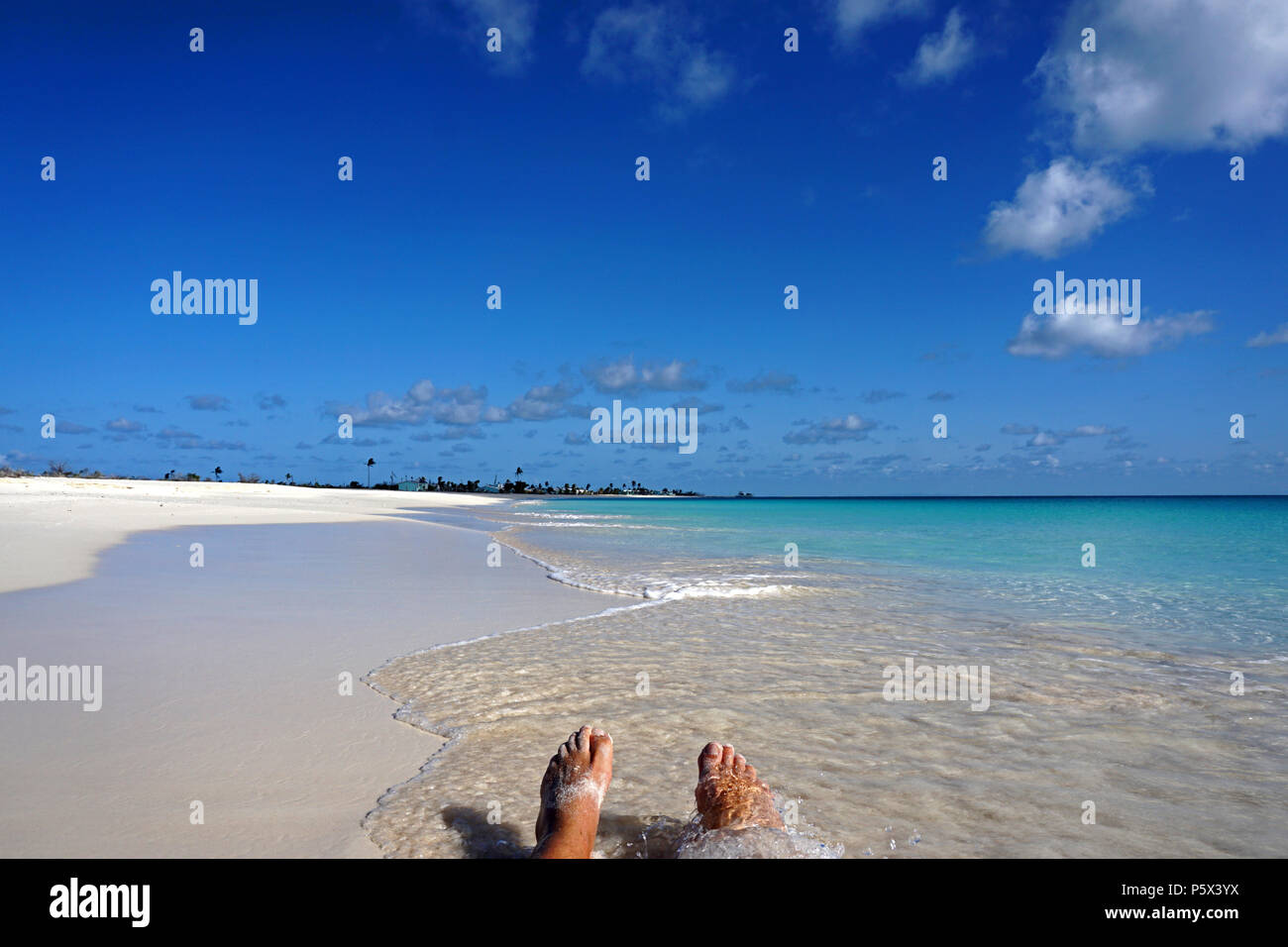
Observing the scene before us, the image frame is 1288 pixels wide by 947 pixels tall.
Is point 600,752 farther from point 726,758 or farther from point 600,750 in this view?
point 726,758

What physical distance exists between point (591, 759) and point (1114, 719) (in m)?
3.79

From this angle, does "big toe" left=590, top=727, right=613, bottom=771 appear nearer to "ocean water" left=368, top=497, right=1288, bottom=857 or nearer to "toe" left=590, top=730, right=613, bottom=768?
"toe" left=590, top=730, right=613, bottom=768

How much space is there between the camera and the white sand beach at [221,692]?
2.92 meters

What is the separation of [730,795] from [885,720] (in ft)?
6.59

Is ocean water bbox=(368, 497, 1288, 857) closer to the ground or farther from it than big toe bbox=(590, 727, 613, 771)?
closer to the ground

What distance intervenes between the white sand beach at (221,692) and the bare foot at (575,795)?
0.75 meters

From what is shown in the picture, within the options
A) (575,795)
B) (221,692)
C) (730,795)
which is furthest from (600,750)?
(221,692)

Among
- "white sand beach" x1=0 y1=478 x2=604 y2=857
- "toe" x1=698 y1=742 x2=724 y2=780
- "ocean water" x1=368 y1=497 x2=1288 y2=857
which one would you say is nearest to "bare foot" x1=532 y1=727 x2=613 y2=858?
"ocean water" x1=368 y1=497 x2=1288 y2=857

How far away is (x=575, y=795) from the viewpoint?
9.91ft

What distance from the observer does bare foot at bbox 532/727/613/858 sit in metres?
2.74

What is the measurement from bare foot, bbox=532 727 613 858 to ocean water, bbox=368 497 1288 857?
0.51 feet

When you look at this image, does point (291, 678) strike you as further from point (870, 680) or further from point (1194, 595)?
point (1194, 595)
